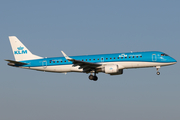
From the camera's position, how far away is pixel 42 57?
5772cm

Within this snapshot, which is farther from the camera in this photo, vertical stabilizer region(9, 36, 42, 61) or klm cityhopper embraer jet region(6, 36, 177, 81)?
vertical stabilizer region(9, 36, 42, 61)

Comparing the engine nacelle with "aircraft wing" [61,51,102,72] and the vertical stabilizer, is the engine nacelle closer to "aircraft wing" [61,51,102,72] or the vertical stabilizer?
"aircraft wing" [61,51,102,72]

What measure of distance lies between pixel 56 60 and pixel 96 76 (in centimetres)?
734

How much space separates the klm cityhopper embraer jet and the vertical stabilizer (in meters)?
1.02

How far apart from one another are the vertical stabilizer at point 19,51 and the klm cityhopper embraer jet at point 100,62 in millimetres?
1023

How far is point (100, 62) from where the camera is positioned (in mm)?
53188

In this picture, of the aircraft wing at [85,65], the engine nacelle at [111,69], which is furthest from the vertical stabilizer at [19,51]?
the engine nacelle at [111,69]

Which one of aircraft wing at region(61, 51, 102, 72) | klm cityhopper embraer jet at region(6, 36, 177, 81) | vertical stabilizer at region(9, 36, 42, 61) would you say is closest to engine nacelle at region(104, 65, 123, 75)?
klm cityhopper embraer jet at region(6, 36, 177, 81)

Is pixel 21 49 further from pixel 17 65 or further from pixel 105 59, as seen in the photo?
pixel 105 59

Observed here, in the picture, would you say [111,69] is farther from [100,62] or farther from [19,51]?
[19,51]

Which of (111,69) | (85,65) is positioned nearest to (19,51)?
(85,65)

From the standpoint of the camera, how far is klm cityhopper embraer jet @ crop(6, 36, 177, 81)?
170 ft

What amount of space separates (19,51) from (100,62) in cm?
1615

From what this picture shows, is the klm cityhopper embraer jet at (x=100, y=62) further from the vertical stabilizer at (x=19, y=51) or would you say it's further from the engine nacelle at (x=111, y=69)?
the vertical stabilizer at (x=19, y=51)
